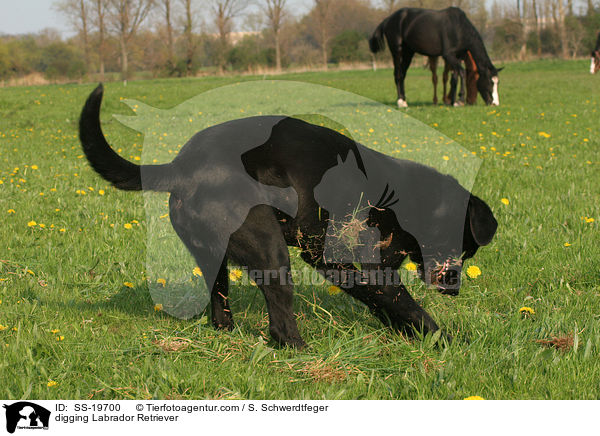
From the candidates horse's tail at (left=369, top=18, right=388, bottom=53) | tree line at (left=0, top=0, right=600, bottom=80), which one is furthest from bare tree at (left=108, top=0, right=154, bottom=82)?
horse's tail at (left=369, top=18, right=388, bottom=53)

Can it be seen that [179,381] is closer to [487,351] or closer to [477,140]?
[487,351]

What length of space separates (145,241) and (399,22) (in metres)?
12.6

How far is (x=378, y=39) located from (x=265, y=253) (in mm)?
14455

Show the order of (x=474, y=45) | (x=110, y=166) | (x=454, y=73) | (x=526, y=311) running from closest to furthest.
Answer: (x=110, y=166), (x=526, y=311), (x=454, y=73), (x=474, y=45)

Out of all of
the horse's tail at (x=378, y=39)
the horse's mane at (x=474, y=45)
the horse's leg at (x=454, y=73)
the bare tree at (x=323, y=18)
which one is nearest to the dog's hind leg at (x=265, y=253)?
the horse's leg at (x=454, y=73)

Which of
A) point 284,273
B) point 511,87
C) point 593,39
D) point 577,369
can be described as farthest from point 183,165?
point 593,39

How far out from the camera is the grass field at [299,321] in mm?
2314

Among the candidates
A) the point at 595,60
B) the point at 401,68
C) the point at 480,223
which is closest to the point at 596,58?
the point at 595,60

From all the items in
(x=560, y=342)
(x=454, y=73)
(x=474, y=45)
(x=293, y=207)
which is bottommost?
(x=560, y=342)

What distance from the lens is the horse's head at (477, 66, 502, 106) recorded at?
46.0 feet

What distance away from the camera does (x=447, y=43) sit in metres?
14.4

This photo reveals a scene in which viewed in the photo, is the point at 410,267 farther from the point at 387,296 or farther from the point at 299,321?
the point at 299,321

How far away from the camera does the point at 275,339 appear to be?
8.46 feet
